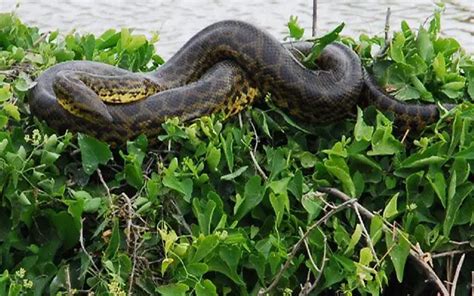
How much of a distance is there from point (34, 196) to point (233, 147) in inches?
37.6

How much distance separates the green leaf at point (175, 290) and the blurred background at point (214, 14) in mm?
6266

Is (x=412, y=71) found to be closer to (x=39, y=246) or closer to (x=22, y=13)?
(x=39, y=246)

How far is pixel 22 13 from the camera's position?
442 inches

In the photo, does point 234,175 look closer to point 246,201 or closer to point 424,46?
point 246,201

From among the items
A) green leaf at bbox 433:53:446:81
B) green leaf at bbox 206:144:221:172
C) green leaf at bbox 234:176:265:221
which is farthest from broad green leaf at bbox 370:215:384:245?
green leaf at bbox 433:53:446:81

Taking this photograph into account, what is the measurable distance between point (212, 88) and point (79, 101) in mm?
705

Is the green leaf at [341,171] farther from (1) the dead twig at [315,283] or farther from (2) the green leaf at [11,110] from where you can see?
(2) the green leaf at [11,110]

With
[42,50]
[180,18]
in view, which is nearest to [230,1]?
[180,18]

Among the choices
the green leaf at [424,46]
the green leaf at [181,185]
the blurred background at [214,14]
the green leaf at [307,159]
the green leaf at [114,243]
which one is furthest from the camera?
the blurred background at [214,14]

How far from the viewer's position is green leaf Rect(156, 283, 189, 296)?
4.16 m

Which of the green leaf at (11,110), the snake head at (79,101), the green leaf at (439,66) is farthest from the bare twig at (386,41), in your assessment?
the green leaf at (11,110)

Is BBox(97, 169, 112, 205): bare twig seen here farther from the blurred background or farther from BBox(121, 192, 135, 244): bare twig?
the blurred background

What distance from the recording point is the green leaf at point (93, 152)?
4559 millimetres

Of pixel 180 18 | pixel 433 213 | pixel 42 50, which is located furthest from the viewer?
pixel 180 18
